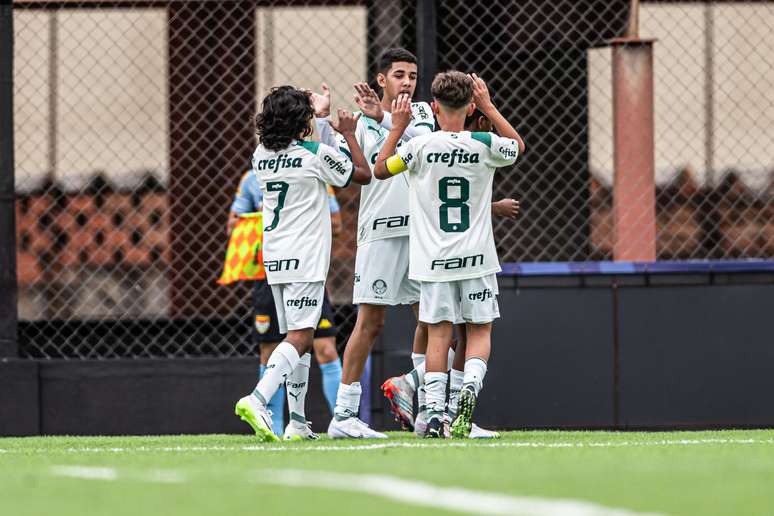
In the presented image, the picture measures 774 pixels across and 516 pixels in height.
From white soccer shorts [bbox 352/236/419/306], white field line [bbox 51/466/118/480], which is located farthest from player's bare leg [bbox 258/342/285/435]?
white field line [bbox 51/466/118/480]

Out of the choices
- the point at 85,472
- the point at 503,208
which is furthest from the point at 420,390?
the point at 85,472

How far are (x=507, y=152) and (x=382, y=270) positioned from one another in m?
0.87

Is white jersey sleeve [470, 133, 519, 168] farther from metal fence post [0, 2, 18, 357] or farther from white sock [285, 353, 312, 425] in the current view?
metal fence post [0, 2, 18, 357]

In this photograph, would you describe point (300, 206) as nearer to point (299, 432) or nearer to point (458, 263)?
point (458, 263)

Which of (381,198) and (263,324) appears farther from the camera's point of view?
(263,324)

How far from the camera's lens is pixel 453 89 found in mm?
6195

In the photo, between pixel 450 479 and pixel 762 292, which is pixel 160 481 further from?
pixel 762 292

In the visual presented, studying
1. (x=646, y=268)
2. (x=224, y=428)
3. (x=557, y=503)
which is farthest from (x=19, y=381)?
(x=557, y=503)

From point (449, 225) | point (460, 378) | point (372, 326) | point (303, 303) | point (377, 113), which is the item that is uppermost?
point (377, 113)

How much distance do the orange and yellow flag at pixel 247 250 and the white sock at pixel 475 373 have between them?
198 cm

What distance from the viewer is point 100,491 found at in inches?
154

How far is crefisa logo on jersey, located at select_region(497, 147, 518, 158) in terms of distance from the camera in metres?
6.14

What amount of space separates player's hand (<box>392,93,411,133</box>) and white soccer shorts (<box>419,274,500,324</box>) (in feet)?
2.30

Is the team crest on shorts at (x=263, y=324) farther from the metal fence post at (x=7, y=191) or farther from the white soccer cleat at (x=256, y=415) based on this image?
the white soccer cleat at (x=256, y=415)
